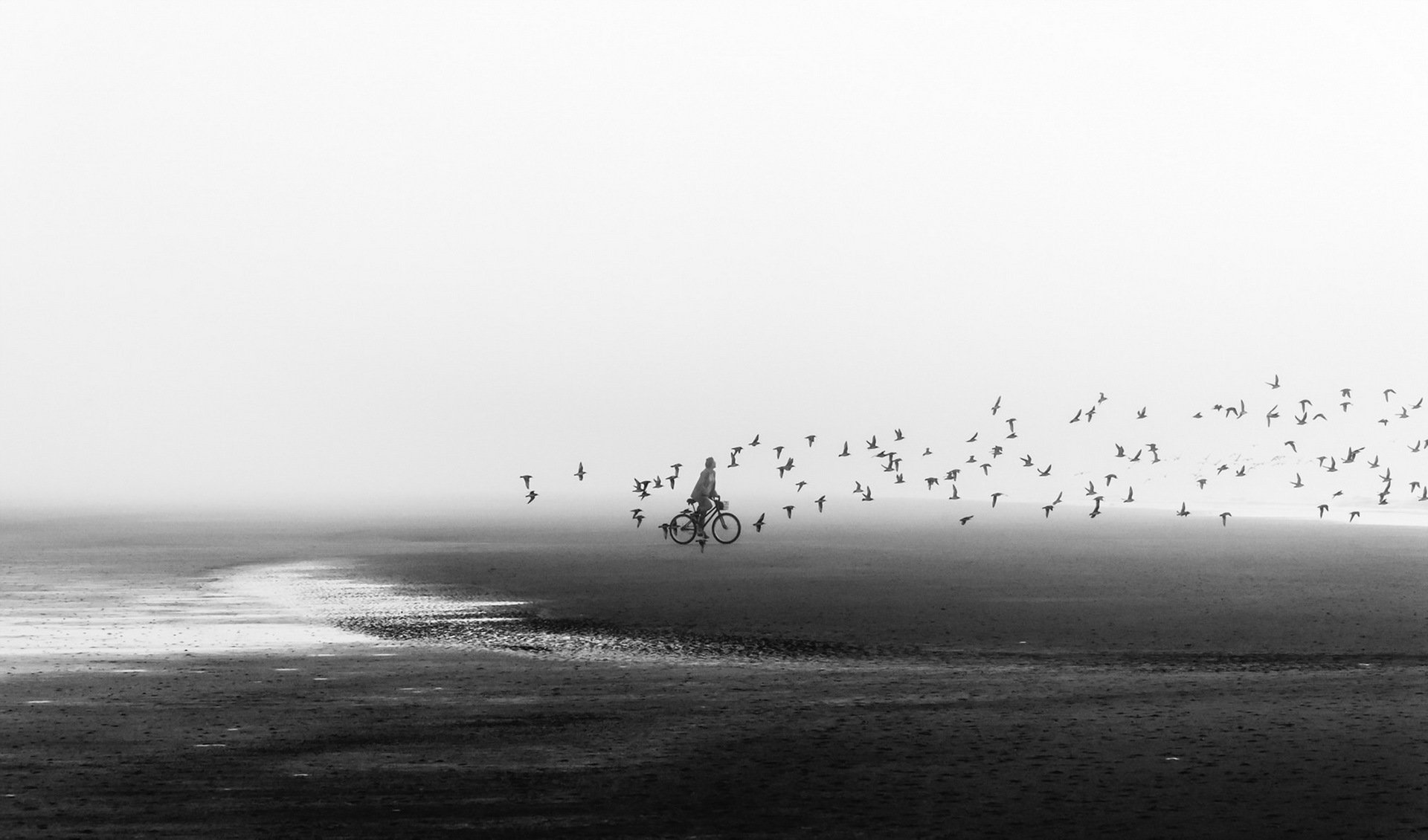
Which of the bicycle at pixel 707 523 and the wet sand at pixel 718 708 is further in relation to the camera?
the bicycle at pixel 707 523

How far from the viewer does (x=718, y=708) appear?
12.5 m

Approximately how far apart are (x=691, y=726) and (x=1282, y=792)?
444 cm

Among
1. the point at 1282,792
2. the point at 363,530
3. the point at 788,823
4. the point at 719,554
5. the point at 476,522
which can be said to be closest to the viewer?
Result: the point at 788,823

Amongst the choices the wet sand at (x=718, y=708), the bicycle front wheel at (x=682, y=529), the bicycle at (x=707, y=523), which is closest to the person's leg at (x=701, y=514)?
the bicycle at (x=707, y=523)

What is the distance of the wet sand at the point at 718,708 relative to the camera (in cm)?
864

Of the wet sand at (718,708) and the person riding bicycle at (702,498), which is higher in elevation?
the person riding bicycle at (702,498)

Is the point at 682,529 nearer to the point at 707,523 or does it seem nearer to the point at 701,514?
the point at 707,523

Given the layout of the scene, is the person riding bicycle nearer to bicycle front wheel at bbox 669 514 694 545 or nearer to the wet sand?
bicycle front wheel at bbox 669 514 694 545

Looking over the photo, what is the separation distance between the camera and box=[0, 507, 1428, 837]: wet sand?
864 centimetres

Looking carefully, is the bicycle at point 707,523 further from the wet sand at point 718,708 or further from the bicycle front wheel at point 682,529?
the wet sand at point 718,708

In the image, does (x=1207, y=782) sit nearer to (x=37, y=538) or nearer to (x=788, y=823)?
(x=788, y=823)

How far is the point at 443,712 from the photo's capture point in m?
12.2

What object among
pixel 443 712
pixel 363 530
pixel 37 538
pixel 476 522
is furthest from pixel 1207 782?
pixel 476 522

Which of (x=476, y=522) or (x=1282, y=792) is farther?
(x=476, y=522)
